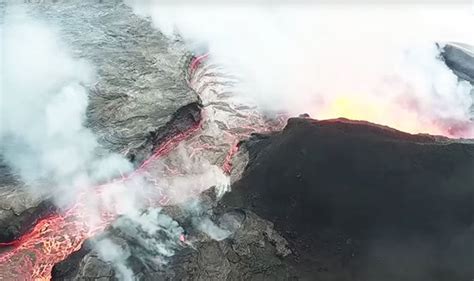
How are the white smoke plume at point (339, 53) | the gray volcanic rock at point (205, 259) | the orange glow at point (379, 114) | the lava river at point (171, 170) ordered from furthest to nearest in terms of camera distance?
the white smoke plume at point (339, 53) → the orange glow at point (379, 114) → the lava river at point (171, 170) → the gray volcanic rock at point (205, 259)

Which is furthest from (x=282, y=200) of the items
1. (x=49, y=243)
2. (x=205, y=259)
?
(x=49, y=243)

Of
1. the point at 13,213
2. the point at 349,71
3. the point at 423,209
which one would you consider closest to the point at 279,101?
the point at 349,71

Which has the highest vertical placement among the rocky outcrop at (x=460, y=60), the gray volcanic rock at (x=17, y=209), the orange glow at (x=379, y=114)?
the rocky outcrop at (x=460, y=60)

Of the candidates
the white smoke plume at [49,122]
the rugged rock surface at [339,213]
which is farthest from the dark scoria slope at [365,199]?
the white smoke plume at [49,122]

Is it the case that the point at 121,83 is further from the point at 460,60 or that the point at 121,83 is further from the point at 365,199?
the point at 460,60

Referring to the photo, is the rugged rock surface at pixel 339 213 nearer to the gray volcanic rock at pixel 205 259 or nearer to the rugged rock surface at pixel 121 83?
the gray volcanic rock at pixel 205 259

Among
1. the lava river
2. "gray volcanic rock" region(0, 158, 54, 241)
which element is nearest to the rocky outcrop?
the lava river
